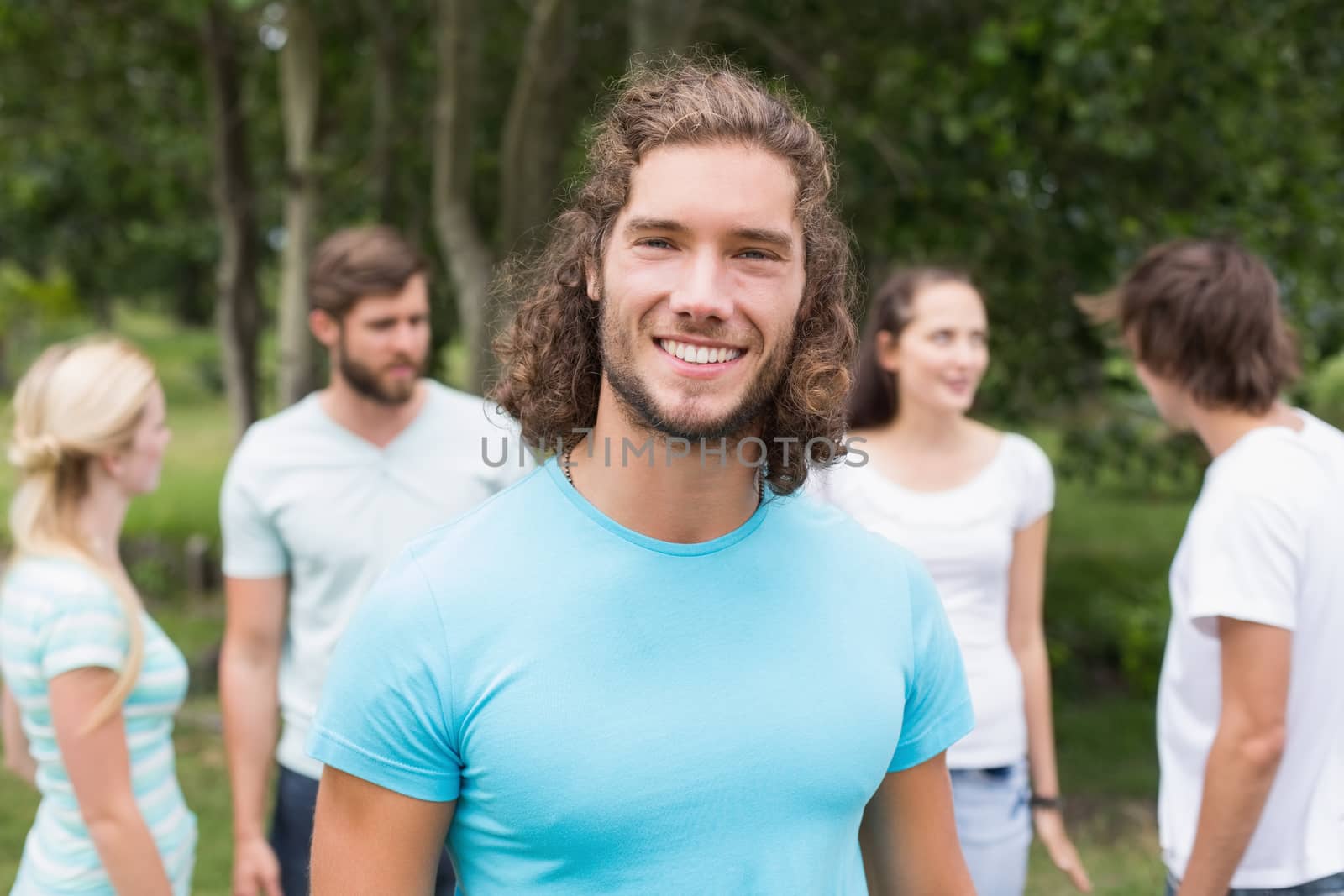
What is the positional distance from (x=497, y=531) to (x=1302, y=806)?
5.93 feet

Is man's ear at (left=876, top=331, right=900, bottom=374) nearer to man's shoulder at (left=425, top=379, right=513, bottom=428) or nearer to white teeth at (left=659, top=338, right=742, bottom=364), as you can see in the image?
man's shoulder at (left=425, top=379, right=513, bottom=428)

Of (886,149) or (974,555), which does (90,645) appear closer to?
(974,555)

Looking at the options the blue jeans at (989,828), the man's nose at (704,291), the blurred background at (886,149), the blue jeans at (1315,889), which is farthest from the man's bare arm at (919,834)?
the blurred background at (886,149)

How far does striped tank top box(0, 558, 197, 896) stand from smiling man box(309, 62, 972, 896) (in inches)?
47.6

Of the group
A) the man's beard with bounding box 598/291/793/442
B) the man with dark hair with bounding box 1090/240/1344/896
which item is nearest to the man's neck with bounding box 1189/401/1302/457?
the man with dark hair with bounding box 1090/240/1344/896

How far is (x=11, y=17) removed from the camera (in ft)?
27.3

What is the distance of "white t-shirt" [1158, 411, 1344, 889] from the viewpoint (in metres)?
2.48

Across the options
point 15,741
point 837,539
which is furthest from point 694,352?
point 15,741

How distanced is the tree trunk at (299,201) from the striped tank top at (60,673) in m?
4.50

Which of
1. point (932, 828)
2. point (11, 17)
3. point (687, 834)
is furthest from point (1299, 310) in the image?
point (11, 17)

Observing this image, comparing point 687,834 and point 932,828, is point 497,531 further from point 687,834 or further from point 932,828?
point 932,828

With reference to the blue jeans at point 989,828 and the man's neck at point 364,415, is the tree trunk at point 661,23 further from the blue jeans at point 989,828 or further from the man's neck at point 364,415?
the blue jeans at point 989,828

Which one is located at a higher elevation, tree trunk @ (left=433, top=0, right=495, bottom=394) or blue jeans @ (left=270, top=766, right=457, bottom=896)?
tree trunk @ (left=433, top=0, right=495, bottom=394)

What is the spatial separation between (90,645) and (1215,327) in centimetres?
Answer: 249
